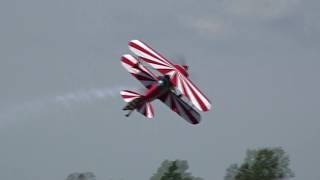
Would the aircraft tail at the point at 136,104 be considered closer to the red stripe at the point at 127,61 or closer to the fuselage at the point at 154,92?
the fuselage at the point at 154,92

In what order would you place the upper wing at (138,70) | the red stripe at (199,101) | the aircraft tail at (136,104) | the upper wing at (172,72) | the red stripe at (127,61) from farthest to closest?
the red stripe at (127,61), the upper wing at (138,70), the aircraft tail at (136,104), the upper wing at (172,72), the red stripe at (199,101)

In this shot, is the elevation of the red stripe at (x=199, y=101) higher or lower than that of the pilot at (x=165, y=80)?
lower

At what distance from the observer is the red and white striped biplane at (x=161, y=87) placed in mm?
60781

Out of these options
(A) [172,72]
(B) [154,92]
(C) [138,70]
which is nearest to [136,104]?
(B) [154,92]

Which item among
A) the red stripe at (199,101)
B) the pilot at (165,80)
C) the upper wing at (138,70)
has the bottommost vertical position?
the red stripe at (199,101)

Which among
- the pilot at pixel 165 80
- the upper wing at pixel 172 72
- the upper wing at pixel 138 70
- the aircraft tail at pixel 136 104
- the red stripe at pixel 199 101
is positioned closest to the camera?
the red stripe at pixel 199 101

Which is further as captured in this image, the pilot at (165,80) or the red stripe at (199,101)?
the pilot at (165,80)

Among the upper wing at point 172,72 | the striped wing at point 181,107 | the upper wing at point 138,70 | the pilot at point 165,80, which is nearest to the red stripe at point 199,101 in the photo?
the upper wing at point 172,72

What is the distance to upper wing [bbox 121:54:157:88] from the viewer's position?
62.2m

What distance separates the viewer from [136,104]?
61656mm

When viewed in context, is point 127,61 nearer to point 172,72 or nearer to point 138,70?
point 138,70

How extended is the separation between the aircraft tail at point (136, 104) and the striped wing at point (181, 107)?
0.94 metres

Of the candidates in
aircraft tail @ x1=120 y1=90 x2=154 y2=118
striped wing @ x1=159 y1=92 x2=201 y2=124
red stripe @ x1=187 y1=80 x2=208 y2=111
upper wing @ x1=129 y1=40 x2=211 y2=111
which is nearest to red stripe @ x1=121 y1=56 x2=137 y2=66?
upper wing @ x1=129 y1=40 x2=211 y2=111

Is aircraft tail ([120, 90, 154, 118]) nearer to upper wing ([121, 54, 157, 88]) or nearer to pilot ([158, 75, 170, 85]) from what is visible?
upper wing ([121, 54, 157, 88])
